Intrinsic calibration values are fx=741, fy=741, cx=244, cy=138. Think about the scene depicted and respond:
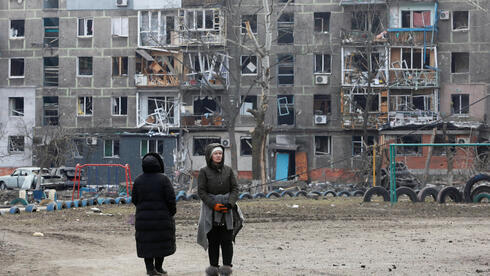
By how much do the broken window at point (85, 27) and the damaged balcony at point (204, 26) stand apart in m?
7.13

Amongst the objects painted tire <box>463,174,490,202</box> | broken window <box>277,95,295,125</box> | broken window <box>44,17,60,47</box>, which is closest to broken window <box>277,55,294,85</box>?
broken window <box>277,95,295,125</box>

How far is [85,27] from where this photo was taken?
187ft

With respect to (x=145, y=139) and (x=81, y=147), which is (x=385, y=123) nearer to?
(x=145, y=139)

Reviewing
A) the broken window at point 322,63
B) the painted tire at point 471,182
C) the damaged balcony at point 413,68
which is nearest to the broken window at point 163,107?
the broken window at point 322,63

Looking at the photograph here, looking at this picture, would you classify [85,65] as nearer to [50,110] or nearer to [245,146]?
[50,110]

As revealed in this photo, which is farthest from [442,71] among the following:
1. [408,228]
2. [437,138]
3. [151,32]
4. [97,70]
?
[408,228]

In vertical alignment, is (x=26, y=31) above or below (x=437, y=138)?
above

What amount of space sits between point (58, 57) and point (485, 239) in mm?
47468

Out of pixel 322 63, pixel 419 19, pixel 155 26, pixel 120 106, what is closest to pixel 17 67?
pixel 120 106

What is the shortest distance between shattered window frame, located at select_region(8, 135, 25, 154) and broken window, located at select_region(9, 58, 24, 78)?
4930 millimetres

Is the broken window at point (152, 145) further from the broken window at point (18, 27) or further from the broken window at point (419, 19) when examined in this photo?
the broken window at point (419, 19)

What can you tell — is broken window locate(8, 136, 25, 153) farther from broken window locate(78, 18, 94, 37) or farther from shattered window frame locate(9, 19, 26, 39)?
broken window locate(78, 18, 94, 37)

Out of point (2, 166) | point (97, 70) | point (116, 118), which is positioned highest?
point (97, 70)

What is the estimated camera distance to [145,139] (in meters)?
55.7
